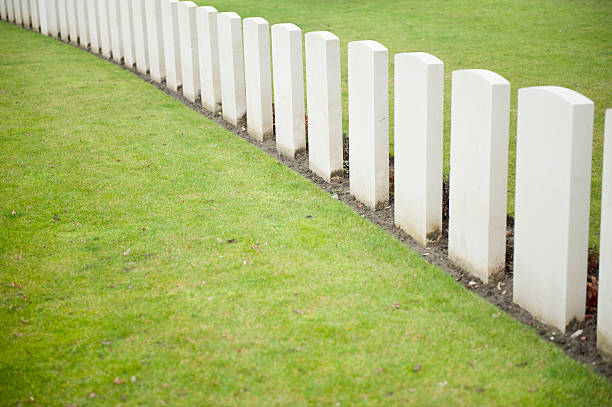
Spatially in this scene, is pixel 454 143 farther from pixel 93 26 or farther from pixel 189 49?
pixel 93 26

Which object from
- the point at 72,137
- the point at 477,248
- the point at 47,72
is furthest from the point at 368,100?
the point at 47,72

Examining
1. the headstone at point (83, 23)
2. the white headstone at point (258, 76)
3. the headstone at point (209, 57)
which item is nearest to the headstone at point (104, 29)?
the headstone at point (83, 23)

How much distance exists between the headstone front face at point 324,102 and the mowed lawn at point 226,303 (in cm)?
36

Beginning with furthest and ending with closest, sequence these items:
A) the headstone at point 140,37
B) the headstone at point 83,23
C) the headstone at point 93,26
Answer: the headstone at point 83,23 → the headstone at point 93,26 → the headstone at point 140,37

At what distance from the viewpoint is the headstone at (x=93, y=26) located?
12914 mm

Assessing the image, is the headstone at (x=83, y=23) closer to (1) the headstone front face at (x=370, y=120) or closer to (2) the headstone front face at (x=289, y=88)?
(2) the headstone front face at (x=289, y=88)

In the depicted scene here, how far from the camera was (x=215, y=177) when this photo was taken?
7078 mm

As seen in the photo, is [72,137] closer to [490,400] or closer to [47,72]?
[47,72]

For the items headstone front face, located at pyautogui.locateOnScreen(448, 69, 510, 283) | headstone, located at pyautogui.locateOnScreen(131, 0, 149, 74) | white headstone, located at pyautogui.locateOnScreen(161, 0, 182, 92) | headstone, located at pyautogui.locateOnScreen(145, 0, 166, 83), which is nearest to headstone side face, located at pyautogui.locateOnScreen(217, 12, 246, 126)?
white headstone, located at pyautogui.locateOnScreen(161, 0, 182, 92)

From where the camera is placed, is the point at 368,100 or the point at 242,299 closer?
the point at 242,299

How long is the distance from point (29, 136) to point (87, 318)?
4.75 meters

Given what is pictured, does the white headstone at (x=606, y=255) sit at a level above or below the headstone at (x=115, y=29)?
below

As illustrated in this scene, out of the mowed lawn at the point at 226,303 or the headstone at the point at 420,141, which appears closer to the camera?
the mowed lawn at the point at 226,303

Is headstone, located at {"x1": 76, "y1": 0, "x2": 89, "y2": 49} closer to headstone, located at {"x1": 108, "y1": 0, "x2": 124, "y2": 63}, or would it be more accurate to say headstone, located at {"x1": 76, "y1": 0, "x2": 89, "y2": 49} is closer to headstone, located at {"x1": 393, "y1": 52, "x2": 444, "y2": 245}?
headstone, located at {"x1": 108, "y1": 0, "x2": 124, "y2": 63}
